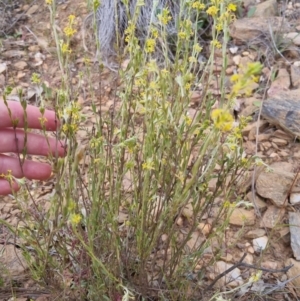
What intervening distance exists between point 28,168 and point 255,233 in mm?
764

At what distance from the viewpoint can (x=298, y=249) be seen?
1553mm

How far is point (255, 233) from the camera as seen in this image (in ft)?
5.40

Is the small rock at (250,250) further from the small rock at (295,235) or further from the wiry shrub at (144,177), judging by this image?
the wiry shrub at (144,177)

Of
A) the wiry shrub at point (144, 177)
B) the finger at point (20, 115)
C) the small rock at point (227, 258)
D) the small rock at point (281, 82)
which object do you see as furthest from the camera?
the small rock at point (281, 82)

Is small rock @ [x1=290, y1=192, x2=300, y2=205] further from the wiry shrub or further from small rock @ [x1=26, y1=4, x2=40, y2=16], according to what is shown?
small rock @ [x1=26, y1=4, x2=40, y2=16]

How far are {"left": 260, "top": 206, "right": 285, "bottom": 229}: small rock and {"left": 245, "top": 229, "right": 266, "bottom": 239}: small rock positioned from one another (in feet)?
0.07

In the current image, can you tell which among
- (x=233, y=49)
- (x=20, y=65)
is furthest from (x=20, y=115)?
(x=233, y=49)

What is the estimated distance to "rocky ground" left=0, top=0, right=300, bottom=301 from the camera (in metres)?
1.51

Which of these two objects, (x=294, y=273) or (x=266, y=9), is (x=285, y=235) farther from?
(x=266, y=9)

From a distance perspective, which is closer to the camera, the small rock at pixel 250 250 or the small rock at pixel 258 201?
the small rock at pixel 250 250

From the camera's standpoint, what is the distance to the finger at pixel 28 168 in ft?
4.54

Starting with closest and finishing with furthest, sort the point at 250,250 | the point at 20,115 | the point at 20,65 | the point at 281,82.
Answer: the point at 20,115, the point at 250,250, the point at 281,82, the point at 20,65

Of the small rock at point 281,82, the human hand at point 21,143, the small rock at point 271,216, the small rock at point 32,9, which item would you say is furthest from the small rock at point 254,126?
the small rock at point 32,9

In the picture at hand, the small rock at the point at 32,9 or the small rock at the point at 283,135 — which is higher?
the small rock at the point at 32,9
